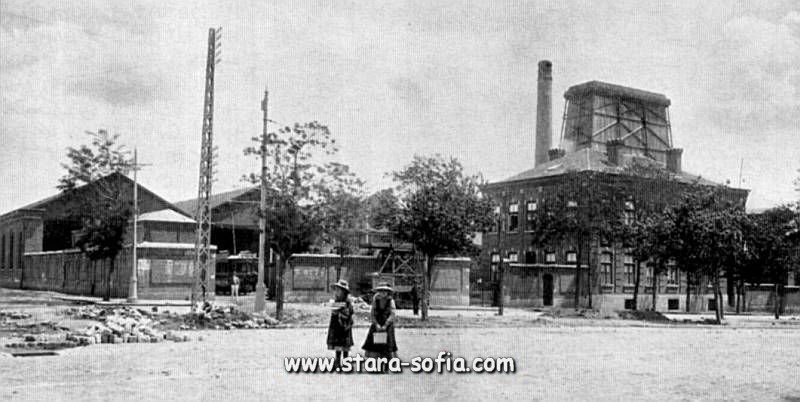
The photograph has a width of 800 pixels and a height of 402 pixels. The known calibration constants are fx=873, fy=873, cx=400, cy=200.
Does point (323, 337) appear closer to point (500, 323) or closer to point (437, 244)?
point (437, 244)

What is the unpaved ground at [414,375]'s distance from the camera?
1164 centimetres

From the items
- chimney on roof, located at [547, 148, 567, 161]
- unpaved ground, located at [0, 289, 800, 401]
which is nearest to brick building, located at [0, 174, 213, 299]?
unpaved ground, located at [0, 289, 800, 401]

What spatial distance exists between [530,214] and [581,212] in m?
9.21

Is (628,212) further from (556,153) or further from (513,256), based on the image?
(556,153)

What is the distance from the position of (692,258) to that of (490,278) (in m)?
18.1

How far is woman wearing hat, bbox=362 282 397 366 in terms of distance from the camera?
44.3ft

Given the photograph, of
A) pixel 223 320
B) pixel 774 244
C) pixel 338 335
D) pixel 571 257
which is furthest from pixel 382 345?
pixel 571 257

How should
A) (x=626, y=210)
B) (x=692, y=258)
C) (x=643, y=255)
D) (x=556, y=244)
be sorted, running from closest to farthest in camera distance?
(x=692, y=258), (x=643, y=255), (x=626, y=210), (x=556, y=244)

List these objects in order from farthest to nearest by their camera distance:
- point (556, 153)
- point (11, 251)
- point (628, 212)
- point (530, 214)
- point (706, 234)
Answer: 1. point (11, 251)
2. point (556, 153)
3. point (530, 214)
4. point (628, 212)
5. point (706, 234)

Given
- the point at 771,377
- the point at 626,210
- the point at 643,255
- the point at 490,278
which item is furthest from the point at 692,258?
the point at 771,377

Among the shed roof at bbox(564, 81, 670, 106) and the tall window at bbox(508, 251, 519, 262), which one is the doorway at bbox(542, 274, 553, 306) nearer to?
the tall window at bbox(508, 251, 519, 262)

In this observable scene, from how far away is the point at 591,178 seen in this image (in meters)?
46.1

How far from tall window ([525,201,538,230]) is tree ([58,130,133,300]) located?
24.0 m

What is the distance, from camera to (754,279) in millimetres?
48500
